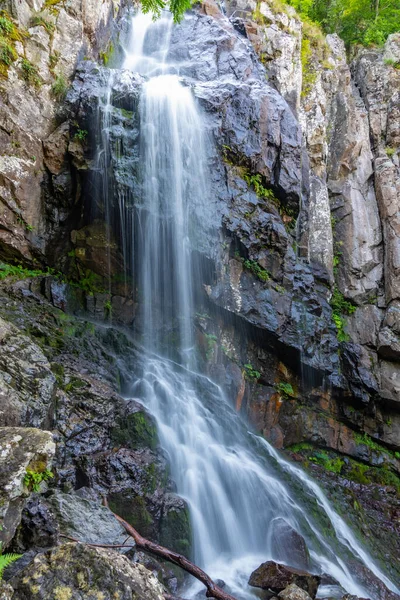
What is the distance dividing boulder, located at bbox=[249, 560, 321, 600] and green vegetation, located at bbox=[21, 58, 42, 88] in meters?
11.1

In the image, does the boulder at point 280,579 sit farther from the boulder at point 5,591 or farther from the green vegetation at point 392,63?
the green vegetation at point 392,63

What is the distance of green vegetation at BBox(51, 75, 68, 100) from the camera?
32.7ft

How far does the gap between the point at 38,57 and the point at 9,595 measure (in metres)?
11.5

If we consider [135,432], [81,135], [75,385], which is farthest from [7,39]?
[135,432]

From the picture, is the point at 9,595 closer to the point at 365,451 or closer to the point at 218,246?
the point at 218,246

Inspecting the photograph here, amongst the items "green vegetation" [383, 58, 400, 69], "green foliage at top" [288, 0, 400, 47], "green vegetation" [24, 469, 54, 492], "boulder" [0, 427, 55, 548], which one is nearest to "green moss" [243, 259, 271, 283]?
"boulder" [0, 427, 55, 548]

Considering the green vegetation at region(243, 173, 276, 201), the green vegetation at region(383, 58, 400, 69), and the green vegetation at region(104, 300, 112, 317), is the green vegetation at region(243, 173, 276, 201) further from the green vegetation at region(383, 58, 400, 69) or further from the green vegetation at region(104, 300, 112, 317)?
the green vegetation at region(383, 58, 400, 69)

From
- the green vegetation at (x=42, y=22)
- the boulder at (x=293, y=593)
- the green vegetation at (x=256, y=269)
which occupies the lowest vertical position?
the boulder at (x=293, y=593)

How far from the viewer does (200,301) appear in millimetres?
10367

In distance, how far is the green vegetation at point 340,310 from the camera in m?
12.7

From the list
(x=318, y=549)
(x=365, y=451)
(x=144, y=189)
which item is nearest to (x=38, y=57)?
(x=144, y=189)

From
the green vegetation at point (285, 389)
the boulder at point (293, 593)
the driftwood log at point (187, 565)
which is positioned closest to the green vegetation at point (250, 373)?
the green vegetation at point (285, 389)

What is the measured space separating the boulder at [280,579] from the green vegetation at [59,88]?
1102 centimetres

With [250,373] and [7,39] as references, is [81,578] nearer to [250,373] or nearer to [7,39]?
[250,373]
